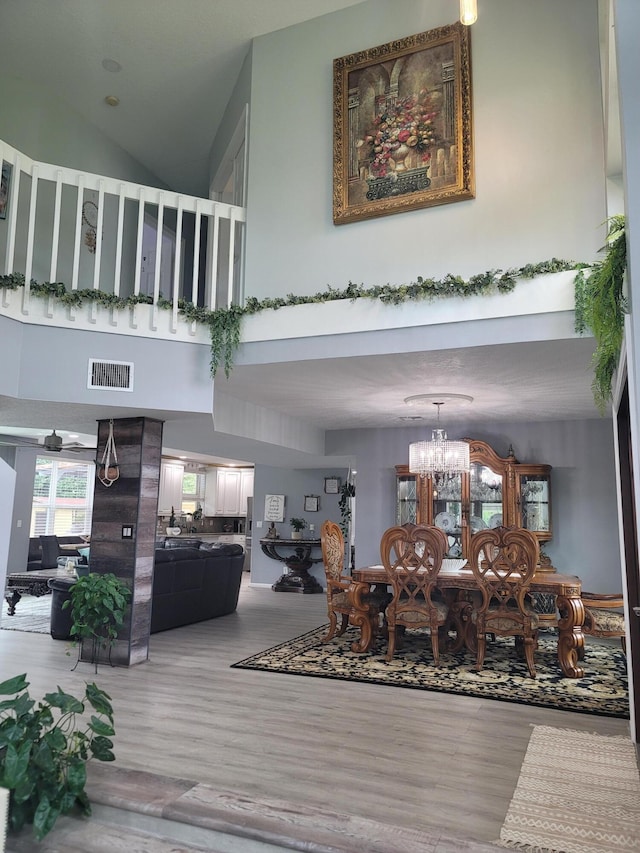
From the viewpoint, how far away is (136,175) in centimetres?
773

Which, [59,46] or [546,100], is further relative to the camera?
[59,46]

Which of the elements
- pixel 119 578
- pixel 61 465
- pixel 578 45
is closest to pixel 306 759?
pixel 119 578

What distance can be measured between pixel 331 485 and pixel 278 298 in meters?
6.23

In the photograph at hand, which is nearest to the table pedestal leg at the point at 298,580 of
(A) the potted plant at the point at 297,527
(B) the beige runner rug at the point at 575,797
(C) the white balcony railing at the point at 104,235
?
(A) the potted plant at the point at 297,527

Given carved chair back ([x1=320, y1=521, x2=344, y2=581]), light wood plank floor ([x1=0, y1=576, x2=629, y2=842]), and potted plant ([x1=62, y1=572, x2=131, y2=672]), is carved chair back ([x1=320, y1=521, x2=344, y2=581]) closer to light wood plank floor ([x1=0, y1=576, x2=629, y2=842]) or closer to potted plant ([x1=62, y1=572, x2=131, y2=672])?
light wood plank floor ([x1=0, y1=576, x2=629, y2=842])

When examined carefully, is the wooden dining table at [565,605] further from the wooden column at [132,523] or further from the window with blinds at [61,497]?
the window with blinds at [61,497]

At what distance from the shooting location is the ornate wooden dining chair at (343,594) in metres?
5.87

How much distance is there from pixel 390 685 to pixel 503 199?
3708 mm

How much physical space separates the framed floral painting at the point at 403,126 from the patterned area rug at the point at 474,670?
3.64 metres

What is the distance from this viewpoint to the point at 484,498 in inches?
301

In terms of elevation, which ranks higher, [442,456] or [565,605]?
[442,456]

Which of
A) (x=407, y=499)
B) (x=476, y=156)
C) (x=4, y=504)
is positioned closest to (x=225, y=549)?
(x=407, y=499)

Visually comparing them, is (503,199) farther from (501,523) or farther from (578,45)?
(501,523)

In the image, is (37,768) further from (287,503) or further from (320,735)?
(287,503)
